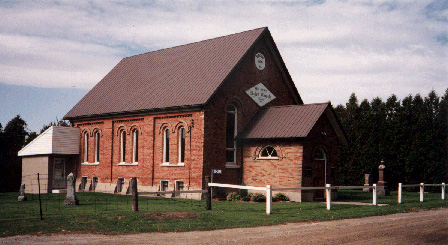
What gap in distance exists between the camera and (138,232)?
12.8m

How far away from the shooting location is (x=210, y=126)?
27359 millimetres

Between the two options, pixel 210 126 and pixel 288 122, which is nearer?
pixel 288 122

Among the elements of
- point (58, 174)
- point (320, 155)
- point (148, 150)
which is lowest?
point (58, 174)

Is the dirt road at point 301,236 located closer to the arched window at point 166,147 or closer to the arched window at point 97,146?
the arched window at point 166,147

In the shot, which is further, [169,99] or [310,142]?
[169,99]

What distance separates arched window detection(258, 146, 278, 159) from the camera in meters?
26.7

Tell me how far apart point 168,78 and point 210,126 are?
6598 millimetres

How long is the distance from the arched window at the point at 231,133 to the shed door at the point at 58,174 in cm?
1413

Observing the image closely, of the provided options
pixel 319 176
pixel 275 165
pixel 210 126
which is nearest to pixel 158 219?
pixel 275 165

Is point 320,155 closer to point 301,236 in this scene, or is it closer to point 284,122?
point 284,122

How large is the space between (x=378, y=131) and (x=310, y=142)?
14.2 metres

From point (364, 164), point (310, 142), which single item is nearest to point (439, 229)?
point (310, 142)

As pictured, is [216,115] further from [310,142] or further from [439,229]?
[439,229]

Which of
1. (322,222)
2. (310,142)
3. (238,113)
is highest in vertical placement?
(238,113)
